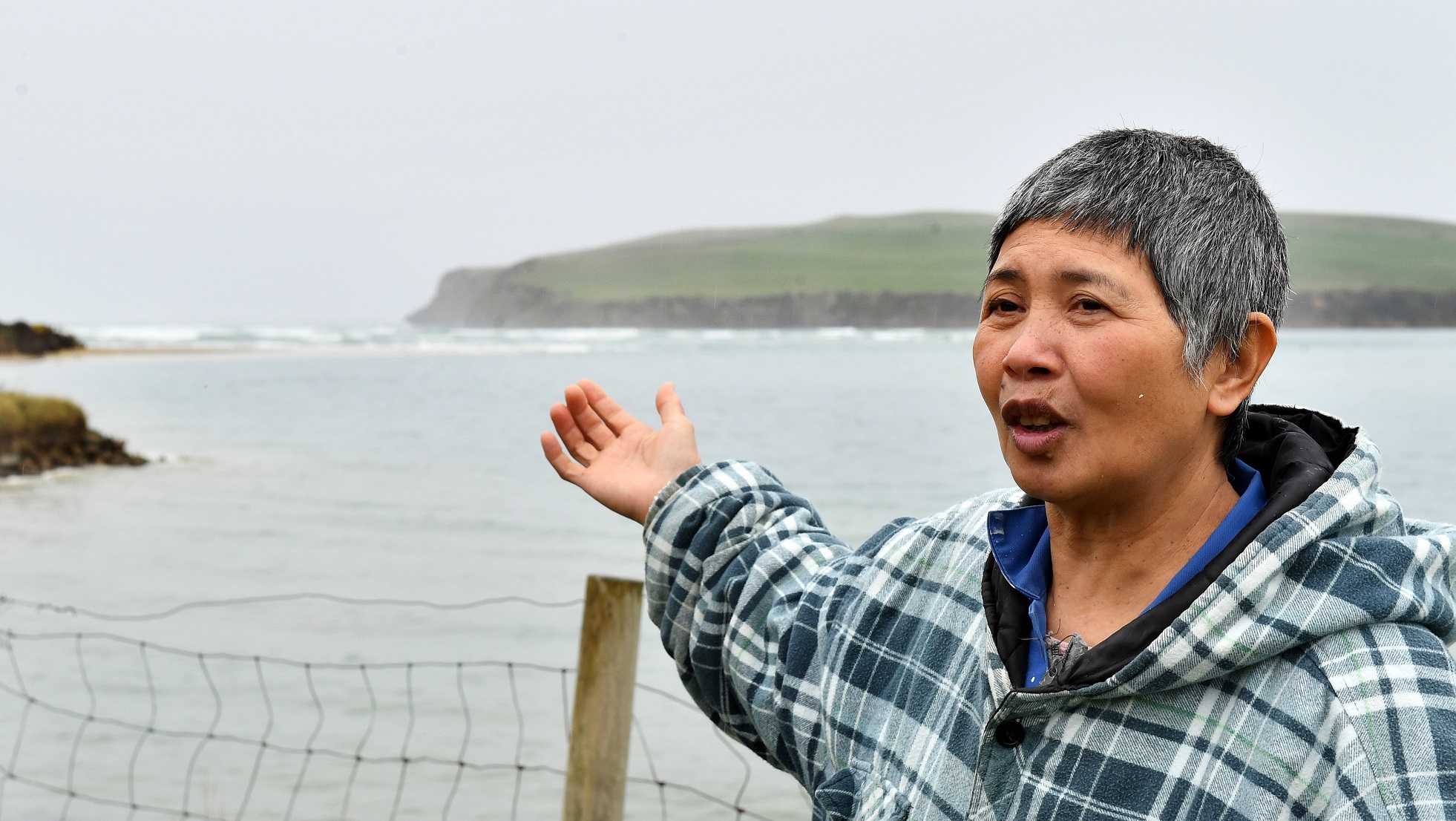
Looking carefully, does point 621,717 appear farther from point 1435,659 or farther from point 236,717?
point 236,717

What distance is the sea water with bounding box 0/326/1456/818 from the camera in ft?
17.3

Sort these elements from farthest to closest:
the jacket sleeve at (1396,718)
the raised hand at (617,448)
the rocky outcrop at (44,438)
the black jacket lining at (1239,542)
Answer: the rocky outcrop at (44,438)
the raised hand at (617,448)
the black jacket lining at (1239,542)
the jacket sleeve at (1396,718)

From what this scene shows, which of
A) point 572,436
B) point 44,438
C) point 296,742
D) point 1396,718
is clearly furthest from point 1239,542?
point 44,438

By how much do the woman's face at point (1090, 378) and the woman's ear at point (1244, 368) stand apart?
1cm

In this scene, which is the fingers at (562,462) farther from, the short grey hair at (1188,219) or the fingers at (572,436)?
the short grey hair at (1188,219)

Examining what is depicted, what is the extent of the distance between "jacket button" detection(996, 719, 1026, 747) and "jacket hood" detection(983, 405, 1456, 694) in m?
0.07

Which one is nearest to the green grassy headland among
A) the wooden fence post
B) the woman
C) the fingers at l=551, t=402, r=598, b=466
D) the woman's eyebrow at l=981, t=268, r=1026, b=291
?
the wooden fence post

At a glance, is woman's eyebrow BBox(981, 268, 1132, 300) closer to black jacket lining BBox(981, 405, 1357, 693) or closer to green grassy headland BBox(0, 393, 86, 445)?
black jacket lining BBox(981, 405, 1357, 693)

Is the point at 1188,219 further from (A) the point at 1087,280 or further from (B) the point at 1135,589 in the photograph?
(B) the point at 1135,589

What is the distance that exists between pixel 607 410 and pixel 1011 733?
0.92 meters

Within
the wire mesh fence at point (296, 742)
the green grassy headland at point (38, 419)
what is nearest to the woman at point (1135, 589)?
the wire mesh fence at point (296, 742)

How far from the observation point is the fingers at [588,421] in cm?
188

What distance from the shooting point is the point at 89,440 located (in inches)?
717

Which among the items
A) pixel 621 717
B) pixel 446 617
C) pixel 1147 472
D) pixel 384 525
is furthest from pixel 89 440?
pixel 1147 472
